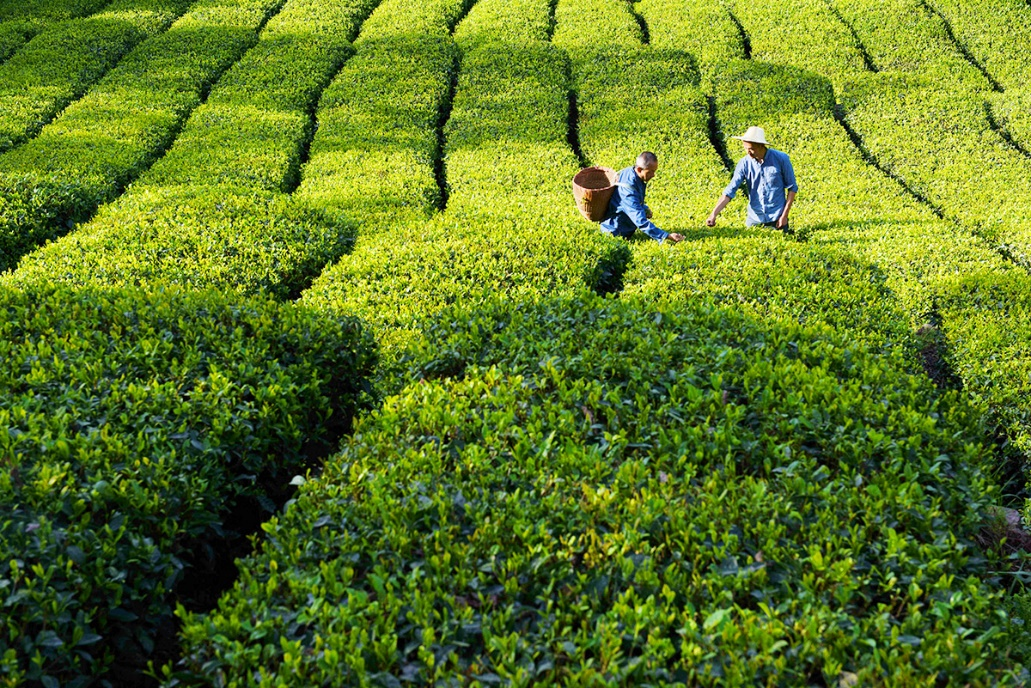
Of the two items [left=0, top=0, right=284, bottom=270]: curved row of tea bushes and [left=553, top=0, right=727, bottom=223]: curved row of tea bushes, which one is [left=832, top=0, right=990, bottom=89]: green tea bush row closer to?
[left=553, top=0, right=727, bottom=223]: curved row of tea bushes

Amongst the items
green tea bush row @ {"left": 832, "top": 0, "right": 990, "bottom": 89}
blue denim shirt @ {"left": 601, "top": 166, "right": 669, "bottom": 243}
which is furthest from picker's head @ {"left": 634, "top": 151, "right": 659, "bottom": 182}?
green tea bush row @ {"left": 832, "top": 0, "right": 990, "bottom": 89}

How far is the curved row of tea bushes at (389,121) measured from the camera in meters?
15.1

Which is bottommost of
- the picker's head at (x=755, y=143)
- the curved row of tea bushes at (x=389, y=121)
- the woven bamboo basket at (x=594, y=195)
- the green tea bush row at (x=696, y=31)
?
the green tea bush row at (x=696, y=31)

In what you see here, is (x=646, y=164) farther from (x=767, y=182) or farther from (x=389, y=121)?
(x=389, y=121)

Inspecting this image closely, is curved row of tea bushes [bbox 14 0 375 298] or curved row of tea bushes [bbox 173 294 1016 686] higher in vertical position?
curved row of tea bushes [bbox 173 294 1016 686]

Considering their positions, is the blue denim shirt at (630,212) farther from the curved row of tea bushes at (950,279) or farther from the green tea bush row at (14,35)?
the green tea bush row at (14,35)

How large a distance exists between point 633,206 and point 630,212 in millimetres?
88

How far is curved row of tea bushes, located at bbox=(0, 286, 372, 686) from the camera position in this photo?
4598 millimetres

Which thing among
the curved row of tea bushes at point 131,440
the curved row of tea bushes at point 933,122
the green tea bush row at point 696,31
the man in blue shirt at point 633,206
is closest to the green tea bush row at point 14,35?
the green tea bush row at point 696,31

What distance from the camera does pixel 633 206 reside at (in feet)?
39.1

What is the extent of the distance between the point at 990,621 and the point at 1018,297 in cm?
696

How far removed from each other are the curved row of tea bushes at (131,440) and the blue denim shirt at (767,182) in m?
7.03

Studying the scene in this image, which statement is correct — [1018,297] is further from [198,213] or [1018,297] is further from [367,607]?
[198,213]

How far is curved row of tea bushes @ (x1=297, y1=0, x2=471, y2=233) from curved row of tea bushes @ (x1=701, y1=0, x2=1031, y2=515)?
6545mm
